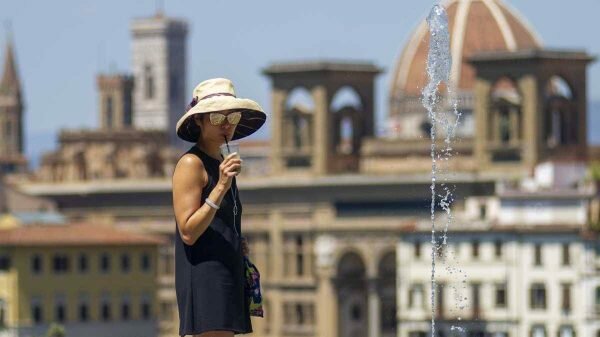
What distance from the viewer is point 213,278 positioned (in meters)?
15.7

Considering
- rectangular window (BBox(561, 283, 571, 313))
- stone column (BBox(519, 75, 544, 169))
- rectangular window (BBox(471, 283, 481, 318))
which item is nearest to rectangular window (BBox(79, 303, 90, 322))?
rectangular window (BBox(471, 283, 481, 318))

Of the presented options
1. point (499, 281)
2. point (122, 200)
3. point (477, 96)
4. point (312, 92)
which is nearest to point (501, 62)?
point (477, 96)

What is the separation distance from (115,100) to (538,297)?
3665 inches

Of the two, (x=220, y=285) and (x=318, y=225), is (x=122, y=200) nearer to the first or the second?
(x=318, y=225)

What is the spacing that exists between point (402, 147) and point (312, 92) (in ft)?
16.8

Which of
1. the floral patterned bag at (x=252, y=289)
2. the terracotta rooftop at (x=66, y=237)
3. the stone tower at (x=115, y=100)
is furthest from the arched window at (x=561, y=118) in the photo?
the floral patterned bag at (x=252, y=289)

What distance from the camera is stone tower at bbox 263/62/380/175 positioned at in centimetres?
14012

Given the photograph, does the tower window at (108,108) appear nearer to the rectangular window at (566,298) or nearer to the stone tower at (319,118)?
the stone tower at (319,118)

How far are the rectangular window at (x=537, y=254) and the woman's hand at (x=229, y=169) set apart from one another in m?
90.3

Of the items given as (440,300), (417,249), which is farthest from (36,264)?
(440,300)

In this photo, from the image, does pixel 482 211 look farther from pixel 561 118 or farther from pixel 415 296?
pixel 561 118

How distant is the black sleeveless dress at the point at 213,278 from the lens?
51.6 feet

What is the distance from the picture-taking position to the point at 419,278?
110000 millimetres

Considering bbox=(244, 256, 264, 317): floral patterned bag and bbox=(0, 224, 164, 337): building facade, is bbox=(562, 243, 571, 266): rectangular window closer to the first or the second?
bbox=(0, 224, 164, 337): building facade
